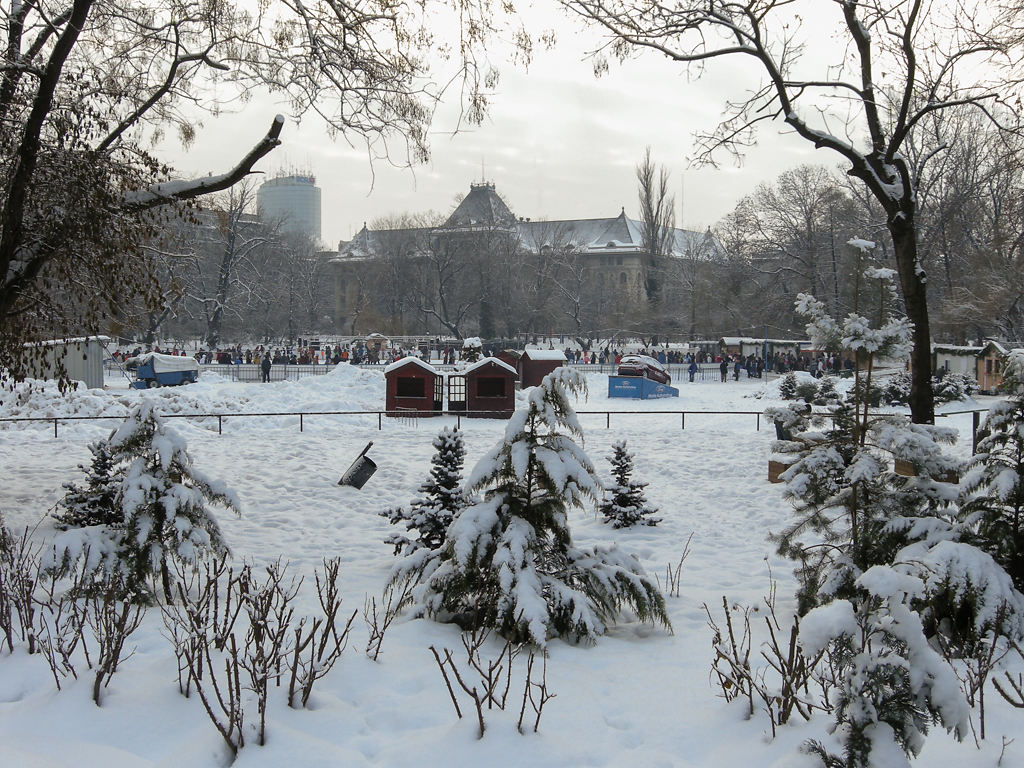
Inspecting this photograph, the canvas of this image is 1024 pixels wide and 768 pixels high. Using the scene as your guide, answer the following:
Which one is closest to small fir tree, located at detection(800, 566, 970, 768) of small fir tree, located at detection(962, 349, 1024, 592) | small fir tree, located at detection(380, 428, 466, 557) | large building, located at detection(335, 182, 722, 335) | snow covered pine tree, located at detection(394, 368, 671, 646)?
snow covered pine tree, located at detection(394, 368, 671, 646)

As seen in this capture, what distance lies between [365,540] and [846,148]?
30.1 ft

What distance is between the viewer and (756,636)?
6742 millimetres

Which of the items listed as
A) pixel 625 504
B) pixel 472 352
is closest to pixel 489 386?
pixel 472 352

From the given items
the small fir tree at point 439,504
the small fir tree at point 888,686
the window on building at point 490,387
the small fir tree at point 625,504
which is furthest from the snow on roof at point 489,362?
the small fir tree at point 888,686

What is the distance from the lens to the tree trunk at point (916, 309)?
487 inches

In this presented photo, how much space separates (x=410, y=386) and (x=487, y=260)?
3937 centimetres

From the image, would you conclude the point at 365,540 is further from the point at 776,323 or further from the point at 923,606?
the point at 776,323

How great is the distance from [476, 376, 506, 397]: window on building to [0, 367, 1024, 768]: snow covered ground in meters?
8.38

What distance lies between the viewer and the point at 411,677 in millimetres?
5410

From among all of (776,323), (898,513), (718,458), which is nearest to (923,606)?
(898,513)

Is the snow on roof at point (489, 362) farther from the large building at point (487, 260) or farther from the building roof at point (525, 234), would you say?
the building roof at point (525, 234)

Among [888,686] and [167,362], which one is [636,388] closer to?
[167,362]

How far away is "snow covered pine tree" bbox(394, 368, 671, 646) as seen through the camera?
19.2 feet

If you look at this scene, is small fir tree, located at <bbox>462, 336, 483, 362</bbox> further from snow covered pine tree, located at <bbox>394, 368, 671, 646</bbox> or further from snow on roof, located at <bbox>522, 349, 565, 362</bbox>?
snow covered pine tree, located at <bbox>394, 368, 671, 646</bbox>
